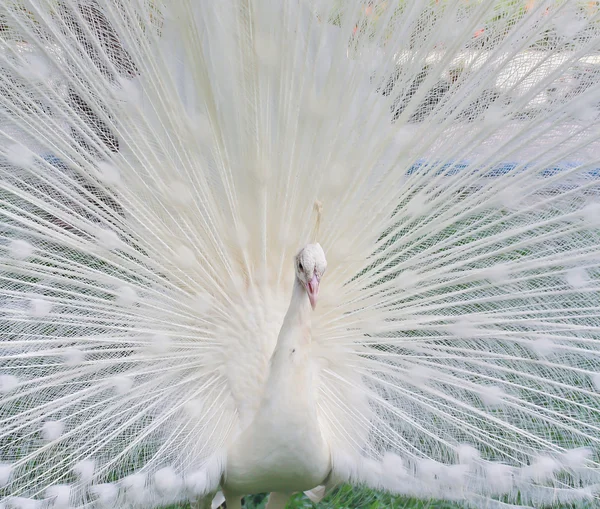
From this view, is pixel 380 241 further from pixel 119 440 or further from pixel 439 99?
pixel 119 440

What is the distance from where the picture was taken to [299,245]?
216 cm

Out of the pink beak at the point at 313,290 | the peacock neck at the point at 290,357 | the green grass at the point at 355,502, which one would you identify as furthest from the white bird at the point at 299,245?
the green grass at the point at 355,502

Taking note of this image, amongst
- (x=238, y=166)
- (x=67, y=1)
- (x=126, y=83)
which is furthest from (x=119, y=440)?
(x=67, y=1)

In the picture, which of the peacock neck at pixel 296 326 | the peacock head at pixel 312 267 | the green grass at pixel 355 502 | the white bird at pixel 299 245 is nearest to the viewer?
the peacock head at pixel 312 267

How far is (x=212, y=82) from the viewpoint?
6.25 ft

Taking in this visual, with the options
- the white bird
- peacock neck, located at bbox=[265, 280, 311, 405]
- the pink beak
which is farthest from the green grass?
the pink beak

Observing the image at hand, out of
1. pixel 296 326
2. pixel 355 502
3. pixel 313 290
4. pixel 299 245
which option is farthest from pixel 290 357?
pixel 355 502

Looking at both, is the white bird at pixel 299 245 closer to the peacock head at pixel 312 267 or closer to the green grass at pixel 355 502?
the peacock head at pixel 312 267

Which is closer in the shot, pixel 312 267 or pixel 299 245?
pixel 312 267

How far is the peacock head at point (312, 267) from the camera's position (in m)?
1.64

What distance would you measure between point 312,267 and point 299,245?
526 mm

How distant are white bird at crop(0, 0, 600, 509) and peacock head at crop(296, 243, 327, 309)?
17cm

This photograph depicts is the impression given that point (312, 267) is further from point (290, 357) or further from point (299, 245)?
point (299, 245)

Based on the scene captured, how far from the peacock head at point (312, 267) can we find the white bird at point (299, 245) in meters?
0.17
